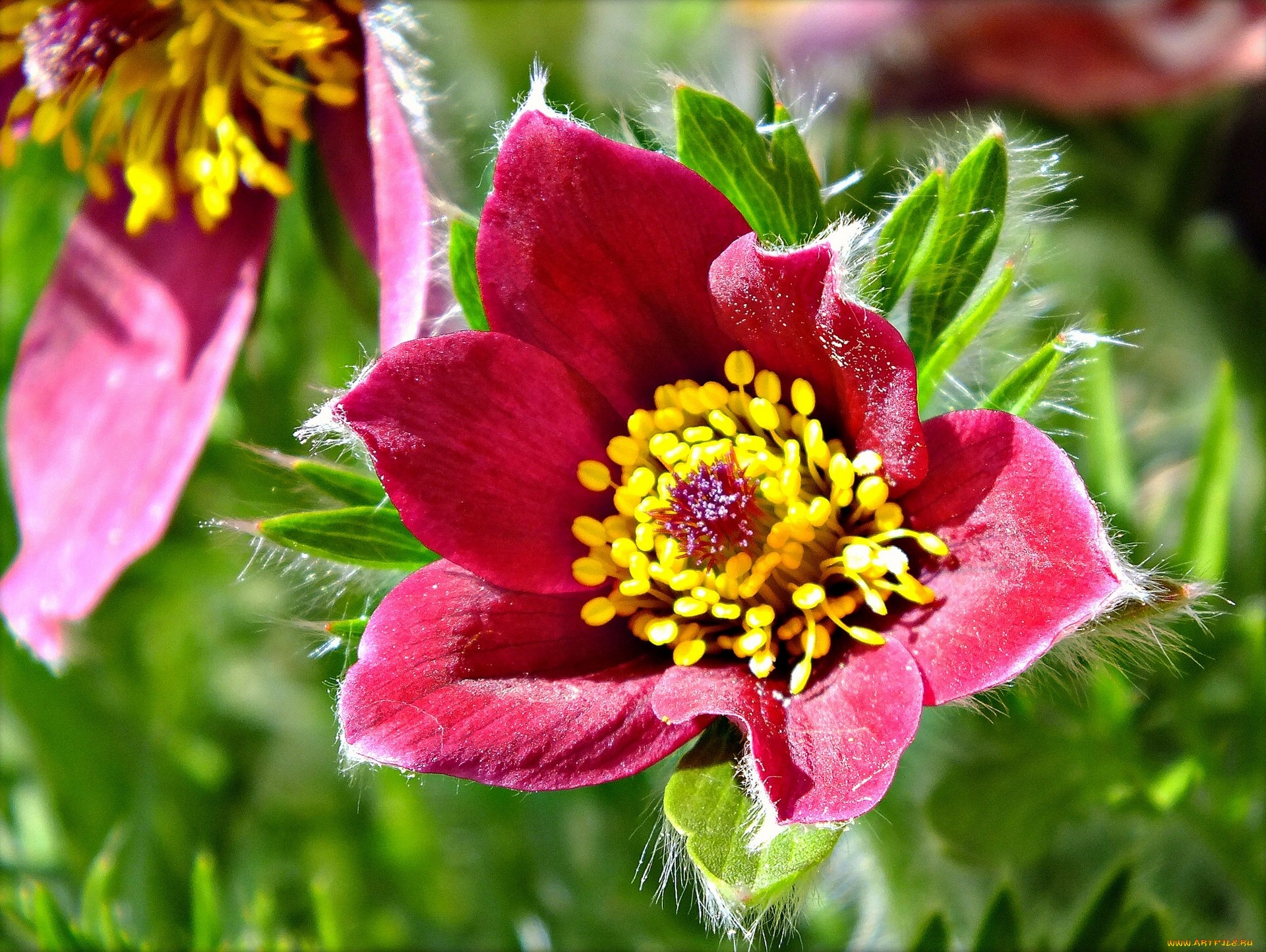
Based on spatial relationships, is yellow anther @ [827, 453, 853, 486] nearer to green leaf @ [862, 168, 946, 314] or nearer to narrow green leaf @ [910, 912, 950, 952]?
green leaf @ [862, 168, 946, 314]

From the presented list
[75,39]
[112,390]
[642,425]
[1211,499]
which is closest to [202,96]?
[75,39]

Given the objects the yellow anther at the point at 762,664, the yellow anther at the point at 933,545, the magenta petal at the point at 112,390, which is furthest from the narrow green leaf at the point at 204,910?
the yellow anther at the point at 933,545

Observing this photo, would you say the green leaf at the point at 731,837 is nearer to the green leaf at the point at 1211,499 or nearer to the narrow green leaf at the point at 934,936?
the narrow green leaf at the point at 934,936

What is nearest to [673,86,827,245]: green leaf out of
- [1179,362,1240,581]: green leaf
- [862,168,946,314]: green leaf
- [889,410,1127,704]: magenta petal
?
[862,168,946,314]: green leaf

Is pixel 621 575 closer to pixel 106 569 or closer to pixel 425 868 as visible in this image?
pixel 106 569

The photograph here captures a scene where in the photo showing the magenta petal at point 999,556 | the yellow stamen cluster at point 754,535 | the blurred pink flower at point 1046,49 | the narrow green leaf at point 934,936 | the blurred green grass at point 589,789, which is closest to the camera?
the magenta petal at point 999,556

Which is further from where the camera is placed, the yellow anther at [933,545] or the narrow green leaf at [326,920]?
the narrow green leaf at [326,920]

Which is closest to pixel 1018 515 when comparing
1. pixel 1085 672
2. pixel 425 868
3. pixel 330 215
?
pixel 1085 672
